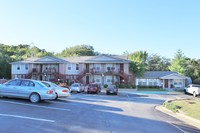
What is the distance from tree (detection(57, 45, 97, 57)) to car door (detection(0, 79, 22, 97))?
66.4m

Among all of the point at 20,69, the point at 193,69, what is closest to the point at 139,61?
the point at 193,69

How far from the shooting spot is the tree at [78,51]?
8406cm

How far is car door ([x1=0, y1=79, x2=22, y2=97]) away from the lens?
51.4ft

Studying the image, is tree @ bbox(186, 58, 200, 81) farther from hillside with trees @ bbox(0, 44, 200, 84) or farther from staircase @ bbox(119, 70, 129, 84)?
staircase @ bbox(119, 70, 129, 84)

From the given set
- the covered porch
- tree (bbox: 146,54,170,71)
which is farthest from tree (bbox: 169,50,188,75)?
tree (bbox: 146,54,170,71)

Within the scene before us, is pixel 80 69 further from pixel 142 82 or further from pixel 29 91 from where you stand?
pixel 29 91

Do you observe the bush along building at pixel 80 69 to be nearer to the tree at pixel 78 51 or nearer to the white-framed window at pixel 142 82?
the white-framed window at pixel 142 82

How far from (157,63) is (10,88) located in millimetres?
74062

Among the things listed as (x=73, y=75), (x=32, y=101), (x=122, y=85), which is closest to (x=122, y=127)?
(x=32, y=101)

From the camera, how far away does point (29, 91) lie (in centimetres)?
1543

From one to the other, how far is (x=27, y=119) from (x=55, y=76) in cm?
4231

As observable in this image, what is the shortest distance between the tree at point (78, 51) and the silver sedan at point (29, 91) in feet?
219

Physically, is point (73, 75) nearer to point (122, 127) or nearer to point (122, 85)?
point (122, 85)

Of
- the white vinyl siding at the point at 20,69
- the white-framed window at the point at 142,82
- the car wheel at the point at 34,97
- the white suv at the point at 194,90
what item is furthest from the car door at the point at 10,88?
the white-framed window at the point at 142,82
